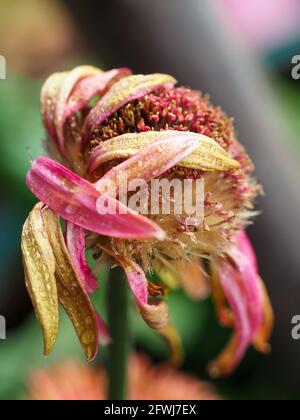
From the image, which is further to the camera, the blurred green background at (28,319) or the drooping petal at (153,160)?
the blurred green background at (28,319)

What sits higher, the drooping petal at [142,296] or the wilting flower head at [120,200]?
the wilting flower head at [120,200]

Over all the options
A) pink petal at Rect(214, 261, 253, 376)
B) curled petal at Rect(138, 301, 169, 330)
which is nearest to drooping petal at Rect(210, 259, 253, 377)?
pink petal at Rect(214, 261, 253, 376)

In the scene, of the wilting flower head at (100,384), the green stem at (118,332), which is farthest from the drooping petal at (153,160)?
the wilting flower head at (100,384)

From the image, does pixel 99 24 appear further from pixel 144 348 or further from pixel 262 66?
pixel 144 348

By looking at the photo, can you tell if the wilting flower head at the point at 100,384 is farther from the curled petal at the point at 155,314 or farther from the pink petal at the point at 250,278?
the curled petal at the point at 155,314

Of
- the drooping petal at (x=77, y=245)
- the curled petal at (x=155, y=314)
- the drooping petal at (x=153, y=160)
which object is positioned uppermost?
the drooping petal at (x=153, y=160)

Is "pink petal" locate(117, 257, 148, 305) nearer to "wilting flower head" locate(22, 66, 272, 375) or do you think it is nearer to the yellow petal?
"wilting flower head" locate(22, 66, 272, 375)

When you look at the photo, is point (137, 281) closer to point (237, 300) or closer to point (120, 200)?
point (120, 200)
